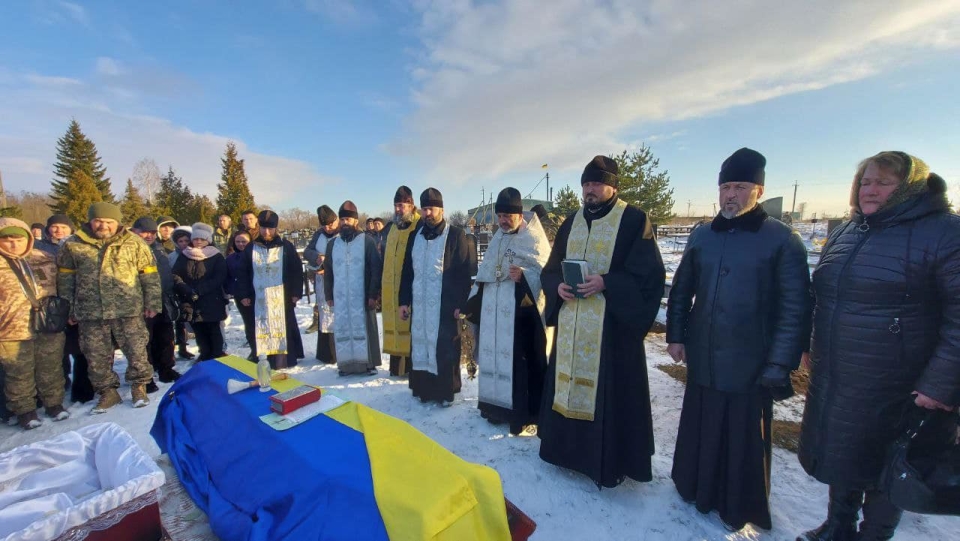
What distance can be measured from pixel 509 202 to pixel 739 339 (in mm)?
2086

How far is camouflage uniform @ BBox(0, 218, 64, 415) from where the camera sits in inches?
152

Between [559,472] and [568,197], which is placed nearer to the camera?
[559,472]

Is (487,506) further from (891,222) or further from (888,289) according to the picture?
(891,222)

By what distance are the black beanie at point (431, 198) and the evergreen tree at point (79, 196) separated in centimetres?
3083

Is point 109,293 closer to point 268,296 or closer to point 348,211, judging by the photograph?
point 268,296

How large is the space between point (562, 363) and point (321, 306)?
14.8 feet

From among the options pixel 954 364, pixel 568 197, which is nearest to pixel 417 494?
pixel 954 364

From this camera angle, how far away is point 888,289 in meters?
2.01

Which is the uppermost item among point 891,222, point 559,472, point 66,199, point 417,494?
point 66,199

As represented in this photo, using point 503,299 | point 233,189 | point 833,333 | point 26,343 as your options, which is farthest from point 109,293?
point 233,189

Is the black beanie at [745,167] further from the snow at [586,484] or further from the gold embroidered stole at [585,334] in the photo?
the snow at [586,484]

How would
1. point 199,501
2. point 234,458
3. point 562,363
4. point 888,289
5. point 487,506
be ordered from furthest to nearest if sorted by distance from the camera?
1. point 562,363
2. point 199,501
3. point 234,458
4. point 888,289
5. point 487,506

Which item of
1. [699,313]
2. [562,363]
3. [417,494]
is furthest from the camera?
[562,363]

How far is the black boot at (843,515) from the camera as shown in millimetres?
2308
